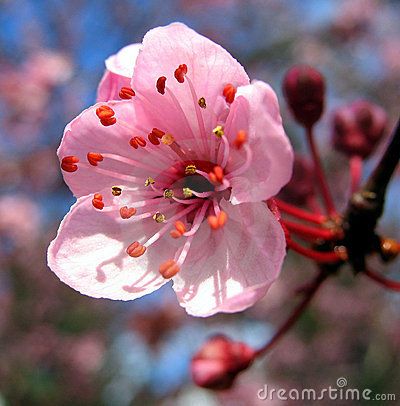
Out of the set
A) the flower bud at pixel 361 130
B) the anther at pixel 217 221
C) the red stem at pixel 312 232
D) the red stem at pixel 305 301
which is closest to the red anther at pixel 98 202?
the anther at pixel 217 221

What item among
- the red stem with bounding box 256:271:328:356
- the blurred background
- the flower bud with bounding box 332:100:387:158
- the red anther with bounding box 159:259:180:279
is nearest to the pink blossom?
the red anther with bounding box 159:259:180:279

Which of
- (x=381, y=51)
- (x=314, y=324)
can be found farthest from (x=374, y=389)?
(x=381, y=51)

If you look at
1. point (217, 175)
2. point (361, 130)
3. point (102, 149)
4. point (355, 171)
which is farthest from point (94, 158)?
point (361, 130)

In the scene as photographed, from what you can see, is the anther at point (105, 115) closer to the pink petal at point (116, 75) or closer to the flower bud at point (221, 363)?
the pink petal at point (116, 75)

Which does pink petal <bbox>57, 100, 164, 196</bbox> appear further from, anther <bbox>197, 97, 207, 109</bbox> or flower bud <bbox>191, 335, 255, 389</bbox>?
flower bud <bbox>191, 335, 255, 389</bbox>

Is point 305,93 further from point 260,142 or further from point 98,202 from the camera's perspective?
point 98,202

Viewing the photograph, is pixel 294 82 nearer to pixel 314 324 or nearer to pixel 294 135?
pixel 294 135
